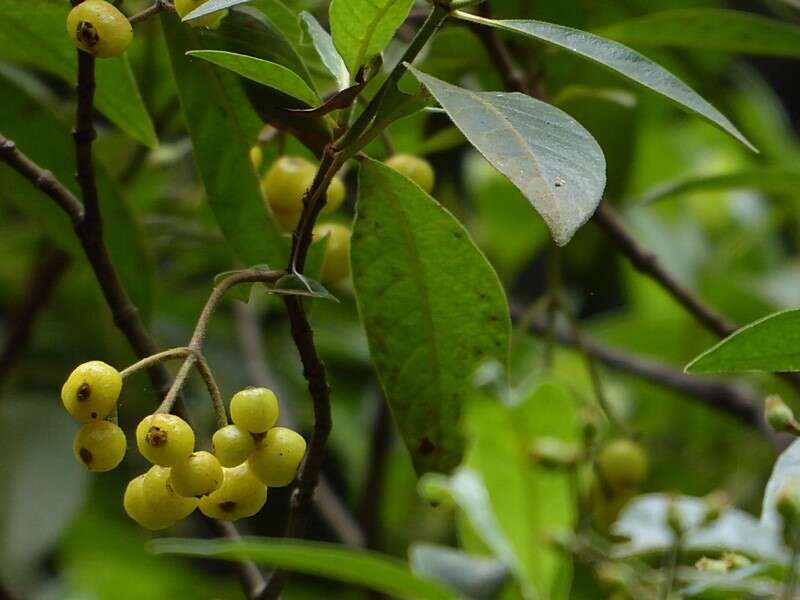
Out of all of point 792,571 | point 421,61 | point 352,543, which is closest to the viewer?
point 792,571

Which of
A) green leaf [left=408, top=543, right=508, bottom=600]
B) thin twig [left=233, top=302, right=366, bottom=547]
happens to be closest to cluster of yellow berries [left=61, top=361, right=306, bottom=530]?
green leaf [left=408, top=543, right=508, bottom=600]

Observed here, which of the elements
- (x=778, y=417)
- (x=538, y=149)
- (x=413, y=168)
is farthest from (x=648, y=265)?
(x=538, y=149)

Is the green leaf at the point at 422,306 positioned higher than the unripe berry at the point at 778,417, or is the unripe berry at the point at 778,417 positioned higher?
the green leaf at the point at 422,306

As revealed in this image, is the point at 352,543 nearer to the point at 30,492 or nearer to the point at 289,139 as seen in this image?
the point at 30,492

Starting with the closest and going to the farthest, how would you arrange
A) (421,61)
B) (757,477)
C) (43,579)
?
(421,61) < (757,477) < (43,579)

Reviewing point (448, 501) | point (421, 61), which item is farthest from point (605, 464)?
point (421, 61)

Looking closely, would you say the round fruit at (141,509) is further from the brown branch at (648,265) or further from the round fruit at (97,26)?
the brown branch at (648,265)

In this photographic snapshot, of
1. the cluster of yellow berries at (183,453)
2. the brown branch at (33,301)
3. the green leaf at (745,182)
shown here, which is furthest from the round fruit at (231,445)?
the brown branch at (33,301)

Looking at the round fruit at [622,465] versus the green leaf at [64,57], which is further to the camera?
the round fruit at [622,465]
